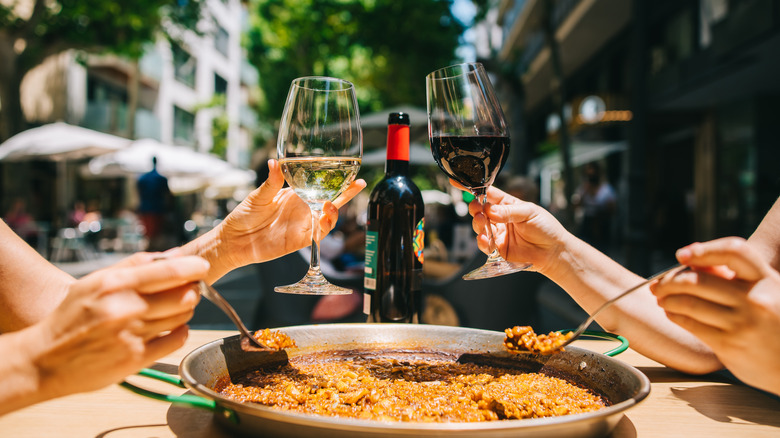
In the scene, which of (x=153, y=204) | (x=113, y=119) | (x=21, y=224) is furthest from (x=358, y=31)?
(x=113, y=119)

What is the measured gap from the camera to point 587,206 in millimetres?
11586

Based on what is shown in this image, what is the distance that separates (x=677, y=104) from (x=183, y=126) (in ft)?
94.7

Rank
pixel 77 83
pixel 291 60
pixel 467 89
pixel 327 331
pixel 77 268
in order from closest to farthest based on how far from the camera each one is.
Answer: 1. pixel 327 331
2. pixel 467 89
3. pixel 77 268
4. pixel 291 60
5. pixel 77 83

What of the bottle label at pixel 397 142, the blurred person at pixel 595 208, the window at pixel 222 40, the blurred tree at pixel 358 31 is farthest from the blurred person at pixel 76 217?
the window at pixel 222 40

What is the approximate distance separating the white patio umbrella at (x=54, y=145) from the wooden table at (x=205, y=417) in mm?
12860

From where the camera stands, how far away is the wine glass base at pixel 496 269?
128 cm

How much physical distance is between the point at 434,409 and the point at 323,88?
2.57 ft

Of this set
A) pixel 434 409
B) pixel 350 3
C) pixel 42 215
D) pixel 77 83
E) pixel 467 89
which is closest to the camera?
pixel 434 409

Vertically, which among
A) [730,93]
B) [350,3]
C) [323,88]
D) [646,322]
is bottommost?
[646,322]

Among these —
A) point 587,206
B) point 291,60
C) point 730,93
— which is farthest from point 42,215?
point 730,93

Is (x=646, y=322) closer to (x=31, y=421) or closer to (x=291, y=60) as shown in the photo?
(x=31, y=421)

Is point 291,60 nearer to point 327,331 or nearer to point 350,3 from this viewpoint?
point 350,3

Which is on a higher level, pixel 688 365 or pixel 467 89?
pixel 467 89

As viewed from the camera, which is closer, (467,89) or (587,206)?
(467,89)
